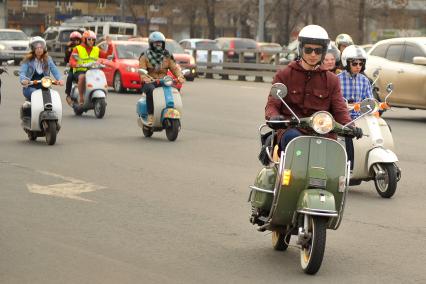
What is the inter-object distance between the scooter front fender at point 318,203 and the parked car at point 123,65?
73.7ft

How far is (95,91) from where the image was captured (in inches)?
821

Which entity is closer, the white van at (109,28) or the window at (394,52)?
the window at (394,52)

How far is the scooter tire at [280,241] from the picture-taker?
Answer: 26.2 ft

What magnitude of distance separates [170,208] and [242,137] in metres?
7.52

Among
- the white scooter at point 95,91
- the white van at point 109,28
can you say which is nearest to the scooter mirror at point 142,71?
the white scooter at point 95,91

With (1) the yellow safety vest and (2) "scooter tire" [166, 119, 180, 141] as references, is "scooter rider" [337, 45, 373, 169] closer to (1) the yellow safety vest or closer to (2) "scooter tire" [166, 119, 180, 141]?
(2) "scooter tire" [166, 119, 180, 141]

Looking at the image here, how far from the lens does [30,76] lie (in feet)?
52.9

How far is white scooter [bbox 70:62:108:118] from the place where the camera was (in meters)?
20.8

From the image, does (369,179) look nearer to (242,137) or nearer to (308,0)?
(242,137)

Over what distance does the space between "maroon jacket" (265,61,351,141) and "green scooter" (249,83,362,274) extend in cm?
31

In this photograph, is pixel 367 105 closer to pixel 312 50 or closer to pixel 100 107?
pixel 312 50

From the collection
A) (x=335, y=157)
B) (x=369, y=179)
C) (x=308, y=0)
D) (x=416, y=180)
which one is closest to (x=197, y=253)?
(x=335, y=157)

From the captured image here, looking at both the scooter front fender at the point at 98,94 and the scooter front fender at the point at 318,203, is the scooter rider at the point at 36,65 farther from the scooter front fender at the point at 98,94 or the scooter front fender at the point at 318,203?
the scooter front fender at the point at 318,203

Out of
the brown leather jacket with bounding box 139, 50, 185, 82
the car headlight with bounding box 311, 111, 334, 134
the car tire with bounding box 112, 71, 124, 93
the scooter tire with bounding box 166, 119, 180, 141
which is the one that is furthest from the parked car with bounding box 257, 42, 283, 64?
the car headlight with bounding box 311, 111, 334, 134
